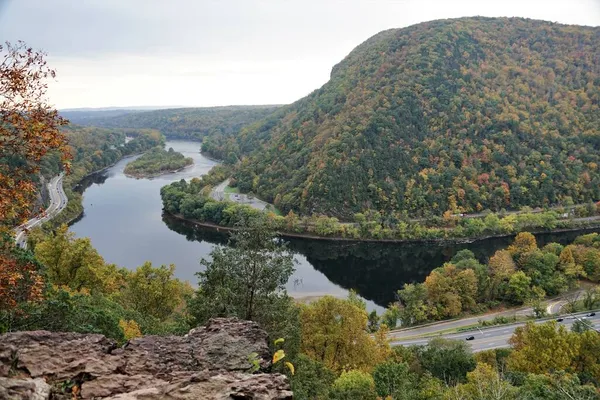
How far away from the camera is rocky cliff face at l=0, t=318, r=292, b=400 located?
4625 mm

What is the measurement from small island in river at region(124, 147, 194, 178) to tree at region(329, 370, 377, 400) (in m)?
91.1

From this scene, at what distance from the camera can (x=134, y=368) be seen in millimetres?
5371

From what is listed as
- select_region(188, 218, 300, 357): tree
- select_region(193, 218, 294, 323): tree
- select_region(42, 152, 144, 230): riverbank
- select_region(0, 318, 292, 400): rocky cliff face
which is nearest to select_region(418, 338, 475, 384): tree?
select_region(188, 218, 300, 357): tree

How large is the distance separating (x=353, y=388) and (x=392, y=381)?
2.92 m

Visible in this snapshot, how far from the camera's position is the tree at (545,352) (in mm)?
19109

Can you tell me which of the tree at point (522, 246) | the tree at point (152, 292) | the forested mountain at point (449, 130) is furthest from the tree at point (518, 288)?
the tree at point (152, 292)

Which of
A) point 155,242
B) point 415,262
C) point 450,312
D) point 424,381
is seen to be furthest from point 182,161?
point 424,381

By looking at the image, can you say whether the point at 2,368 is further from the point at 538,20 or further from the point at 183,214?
the point at 538,20

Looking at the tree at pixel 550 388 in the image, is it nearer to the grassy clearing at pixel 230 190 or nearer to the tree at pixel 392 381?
the tree at pixel 392 381

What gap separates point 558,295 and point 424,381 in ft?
93.5

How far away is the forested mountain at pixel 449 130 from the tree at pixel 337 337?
146 ft

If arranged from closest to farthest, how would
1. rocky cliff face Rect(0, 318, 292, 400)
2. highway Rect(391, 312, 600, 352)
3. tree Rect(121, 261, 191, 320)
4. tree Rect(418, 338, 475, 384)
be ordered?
rocky cliff face Rect(0, 318, 292, 400) < tree Rect(418, 338, 475, 384) < tree Rect(121, 261, 191, 320) < highway Rect(391, 312, 600, 352)

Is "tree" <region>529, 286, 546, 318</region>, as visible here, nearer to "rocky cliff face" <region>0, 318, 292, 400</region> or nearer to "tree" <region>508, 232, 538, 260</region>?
"tree" <region>508, 232, 538, 260</region>

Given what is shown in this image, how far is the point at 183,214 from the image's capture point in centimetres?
6328
